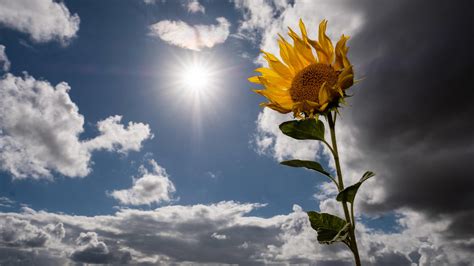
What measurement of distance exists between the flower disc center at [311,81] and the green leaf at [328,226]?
1879mm

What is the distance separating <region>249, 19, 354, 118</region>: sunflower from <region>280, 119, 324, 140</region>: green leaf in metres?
0.17

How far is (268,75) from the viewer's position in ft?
22.8

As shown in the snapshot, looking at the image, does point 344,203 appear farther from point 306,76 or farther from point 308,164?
point 306,76

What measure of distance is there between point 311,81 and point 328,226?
7.90 feet

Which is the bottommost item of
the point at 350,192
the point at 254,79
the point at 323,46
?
the point at 350,192

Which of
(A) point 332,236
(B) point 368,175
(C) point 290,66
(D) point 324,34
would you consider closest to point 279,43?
(C) point 290,66

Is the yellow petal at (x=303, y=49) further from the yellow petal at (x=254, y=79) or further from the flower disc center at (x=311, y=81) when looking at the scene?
the yellow petal at (x=254, y=79)

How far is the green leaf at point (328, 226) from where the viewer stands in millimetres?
4859

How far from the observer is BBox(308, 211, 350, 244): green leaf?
4.86m

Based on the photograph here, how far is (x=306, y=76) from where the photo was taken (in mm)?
6492

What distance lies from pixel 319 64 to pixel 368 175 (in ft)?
7.29

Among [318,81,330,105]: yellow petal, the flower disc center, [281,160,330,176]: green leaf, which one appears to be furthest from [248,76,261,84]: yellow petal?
[281,160,330,176]: green leaf

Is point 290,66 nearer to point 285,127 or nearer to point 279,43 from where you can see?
point 279,43

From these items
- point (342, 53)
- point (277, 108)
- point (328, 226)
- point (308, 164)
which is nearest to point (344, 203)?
point (328, 226)
